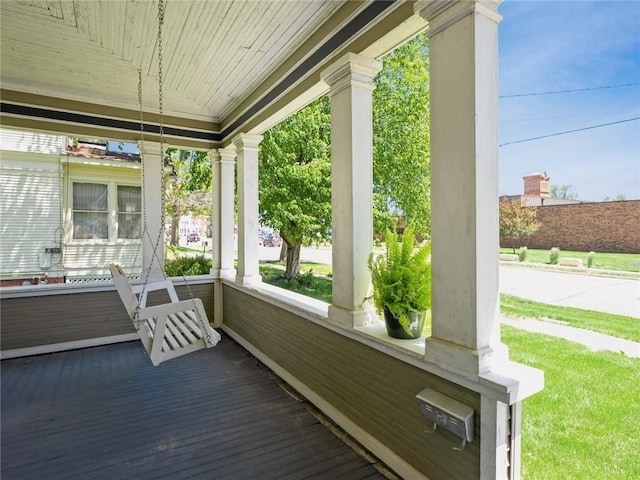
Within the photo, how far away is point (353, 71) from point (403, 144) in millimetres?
4564

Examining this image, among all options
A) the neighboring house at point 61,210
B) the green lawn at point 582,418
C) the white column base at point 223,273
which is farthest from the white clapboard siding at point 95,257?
the green lawn at point 582,418

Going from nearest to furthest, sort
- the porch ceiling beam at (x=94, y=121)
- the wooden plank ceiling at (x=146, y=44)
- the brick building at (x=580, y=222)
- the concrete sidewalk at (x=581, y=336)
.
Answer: the wooden plank ceiling at (x=146, y=44), the concrete sidewalk at (x=581, y=336), the porch ceiling beam at (x=94, y=121), the brick building at (x=580, y=222)

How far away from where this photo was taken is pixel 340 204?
7.93ft

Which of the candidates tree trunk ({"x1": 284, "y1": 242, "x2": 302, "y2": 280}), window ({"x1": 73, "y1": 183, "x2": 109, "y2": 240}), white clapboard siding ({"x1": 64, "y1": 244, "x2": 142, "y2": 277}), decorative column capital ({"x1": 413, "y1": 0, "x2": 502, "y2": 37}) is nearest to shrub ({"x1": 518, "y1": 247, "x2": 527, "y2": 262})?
tree trunk ({"x1": 284, "y1": 242, "x2": 302, "y2": 280})

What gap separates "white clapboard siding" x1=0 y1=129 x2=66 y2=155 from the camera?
6.38m

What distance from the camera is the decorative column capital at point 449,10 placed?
4.97 feet

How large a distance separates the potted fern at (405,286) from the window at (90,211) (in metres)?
6.73

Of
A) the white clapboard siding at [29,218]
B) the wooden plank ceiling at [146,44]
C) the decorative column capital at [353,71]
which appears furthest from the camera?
the white clapboard siding at [29,218]

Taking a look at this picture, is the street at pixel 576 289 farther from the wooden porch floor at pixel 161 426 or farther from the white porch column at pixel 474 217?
the wooden porch floor at pixel 161 426

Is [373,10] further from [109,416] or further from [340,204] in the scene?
[109,416]

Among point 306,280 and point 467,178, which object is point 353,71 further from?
point 306,280

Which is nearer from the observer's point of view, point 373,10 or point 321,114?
point 373,10

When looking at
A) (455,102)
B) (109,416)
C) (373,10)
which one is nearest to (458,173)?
(455,102)

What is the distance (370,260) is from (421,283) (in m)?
0.44
